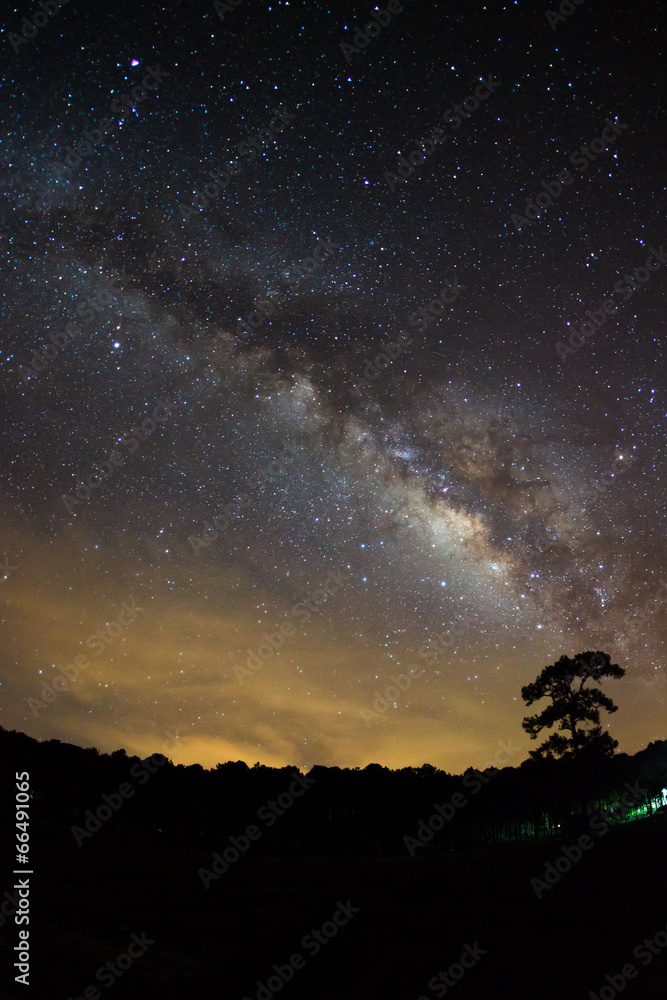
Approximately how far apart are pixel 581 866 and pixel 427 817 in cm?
4240

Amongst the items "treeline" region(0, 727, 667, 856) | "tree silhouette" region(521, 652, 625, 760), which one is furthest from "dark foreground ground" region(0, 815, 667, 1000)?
"treeline" region(0, 727, 667, 856)

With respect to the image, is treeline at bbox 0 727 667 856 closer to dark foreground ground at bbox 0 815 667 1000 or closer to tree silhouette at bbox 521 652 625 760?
tree silhouette at bbox 521 652 625 760

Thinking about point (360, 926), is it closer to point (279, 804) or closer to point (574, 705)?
point (574, 705)

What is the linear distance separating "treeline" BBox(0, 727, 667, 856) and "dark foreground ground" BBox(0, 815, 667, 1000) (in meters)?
31.9

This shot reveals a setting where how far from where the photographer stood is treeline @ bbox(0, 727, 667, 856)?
58.2 meters

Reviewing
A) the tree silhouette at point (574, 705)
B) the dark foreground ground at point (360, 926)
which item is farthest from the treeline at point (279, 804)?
the dark foreground ground at point (360, 926)

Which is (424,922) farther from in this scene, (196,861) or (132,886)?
(196,861)

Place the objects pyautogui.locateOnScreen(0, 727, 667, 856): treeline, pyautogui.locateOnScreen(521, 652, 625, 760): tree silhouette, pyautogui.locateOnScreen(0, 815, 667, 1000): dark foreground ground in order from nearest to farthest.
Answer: pyautogui.locateOnScreen(0, 815, 667, 1000): dark foreground ground < pyautogui.locateOnScreen(521, 652, 625, 760): tree silhouette < pyautogui.locateOnScreen(0, 727, 667, 856): treeline

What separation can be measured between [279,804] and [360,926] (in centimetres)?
4655

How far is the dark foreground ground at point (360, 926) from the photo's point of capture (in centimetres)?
1358

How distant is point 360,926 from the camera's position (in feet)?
64.8

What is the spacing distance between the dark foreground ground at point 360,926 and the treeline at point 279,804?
105ft

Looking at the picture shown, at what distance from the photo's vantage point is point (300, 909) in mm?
23078

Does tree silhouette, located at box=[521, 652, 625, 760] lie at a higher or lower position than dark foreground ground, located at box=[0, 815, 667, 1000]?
higher
